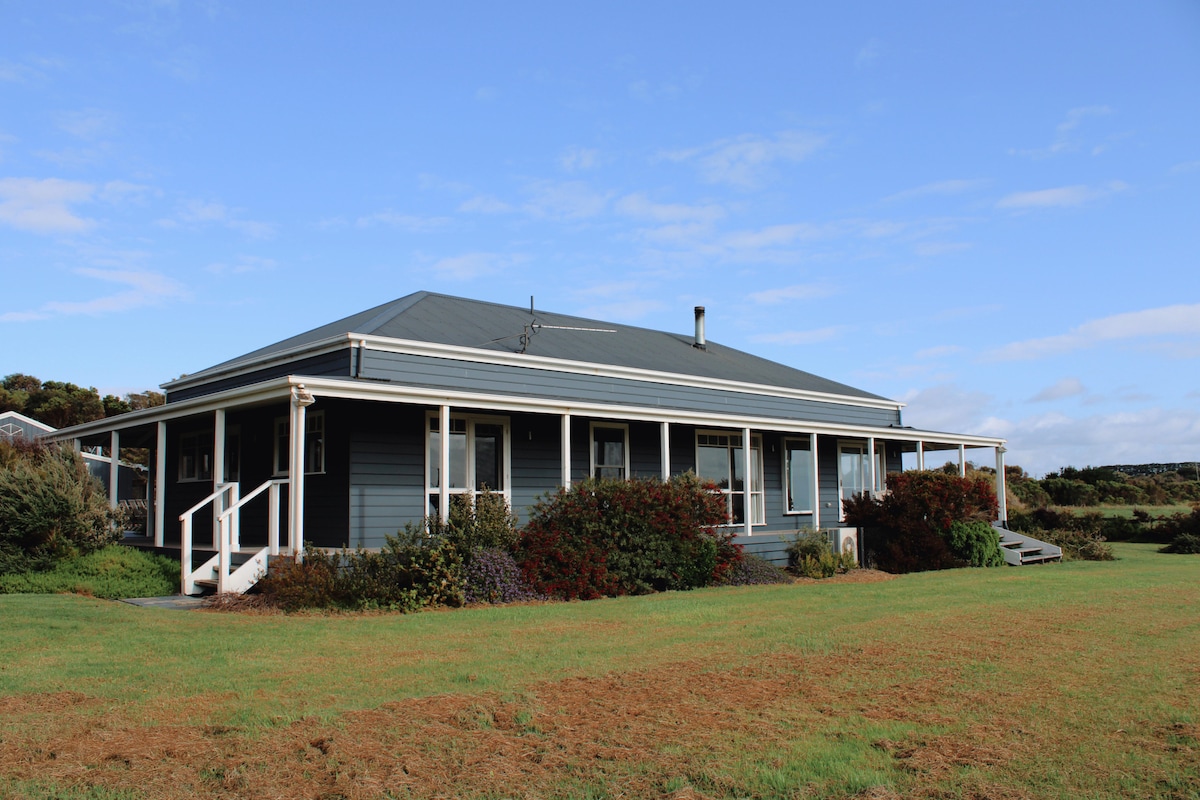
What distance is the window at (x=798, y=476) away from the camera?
22.8 meters

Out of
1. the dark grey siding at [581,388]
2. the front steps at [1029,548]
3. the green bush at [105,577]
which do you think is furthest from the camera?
the front steps at [1029,548]

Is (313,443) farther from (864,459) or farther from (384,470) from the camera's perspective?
(864,459)

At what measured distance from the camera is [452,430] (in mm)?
16859

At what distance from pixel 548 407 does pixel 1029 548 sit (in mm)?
12992

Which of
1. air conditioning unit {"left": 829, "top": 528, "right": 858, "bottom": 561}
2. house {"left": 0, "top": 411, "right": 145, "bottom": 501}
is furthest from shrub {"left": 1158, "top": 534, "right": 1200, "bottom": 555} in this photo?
house {"left": 0, "top": 411, "right": 145, "bottom": 501}

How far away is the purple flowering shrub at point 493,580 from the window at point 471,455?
3121 millimetres

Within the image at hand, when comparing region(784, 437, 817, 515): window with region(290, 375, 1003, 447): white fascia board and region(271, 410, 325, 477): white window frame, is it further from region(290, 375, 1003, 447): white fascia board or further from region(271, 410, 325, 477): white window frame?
region(271, 410, 325, 477): white window frame

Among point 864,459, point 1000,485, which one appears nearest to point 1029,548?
point 1000,485

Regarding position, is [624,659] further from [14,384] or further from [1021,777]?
[14,384]

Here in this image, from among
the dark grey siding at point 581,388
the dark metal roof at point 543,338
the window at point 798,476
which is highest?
the dark metal roof at point 543,338

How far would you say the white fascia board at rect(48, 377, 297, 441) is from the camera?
43.4 ft

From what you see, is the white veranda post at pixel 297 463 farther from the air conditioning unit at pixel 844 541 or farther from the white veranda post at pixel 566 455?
the air conditioning unit at pixel 844 541

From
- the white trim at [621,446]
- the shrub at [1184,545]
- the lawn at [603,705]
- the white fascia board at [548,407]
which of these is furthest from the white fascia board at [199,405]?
the shrub at [1184,545]

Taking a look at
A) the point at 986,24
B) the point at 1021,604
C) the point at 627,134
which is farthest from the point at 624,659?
the point at 627,134
